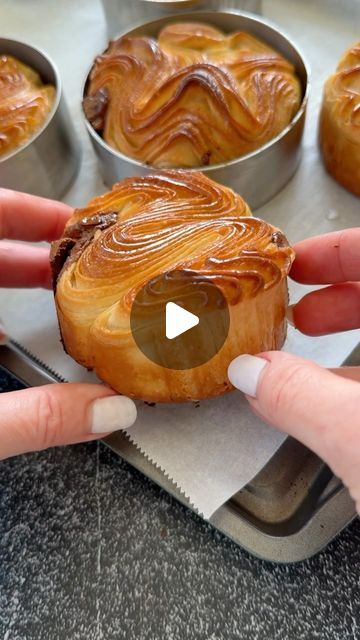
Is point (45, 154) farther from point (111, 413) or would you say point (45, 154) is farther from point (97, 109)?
point (111, 413)

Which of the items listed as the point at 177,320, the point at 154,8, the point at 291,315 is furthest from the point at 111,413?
the point at 154,8

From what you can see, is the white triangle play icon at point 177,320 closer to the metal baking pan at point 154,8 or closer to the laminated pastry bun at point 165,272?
the laminated pastry bun at point 165,272

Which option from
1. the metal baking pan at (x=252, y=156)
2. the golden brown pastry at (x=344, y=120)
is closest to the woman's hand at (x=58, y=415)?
the metal baking pan at (x=252, y=156)

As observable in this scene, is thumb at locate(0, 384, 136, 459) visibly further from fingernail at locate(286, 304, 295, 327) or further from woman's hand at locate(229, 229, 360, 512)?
fingernail at locate(286, 304, 295, 327)

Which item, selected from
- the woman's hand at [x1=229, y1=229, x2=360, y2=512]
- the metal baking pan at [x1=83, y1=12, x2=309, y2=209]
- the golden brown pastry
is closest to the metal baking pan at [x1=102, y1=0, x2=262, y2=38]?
the metal baking pan at [x1=83, y1=12, x2=309, y2=209]

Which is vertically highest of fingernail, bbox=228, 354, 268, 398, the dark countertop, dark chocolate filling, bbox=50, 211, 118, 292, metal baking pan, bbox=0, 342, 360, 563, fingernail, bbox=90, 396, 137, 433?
dark chocolate filling, bbox=50, 211, 118, 292

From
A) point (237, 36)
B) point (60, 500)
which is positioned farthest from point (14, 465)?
point (237, 36)

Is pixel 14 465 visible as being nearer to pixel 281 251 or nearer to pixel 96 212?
pixel 96 212
